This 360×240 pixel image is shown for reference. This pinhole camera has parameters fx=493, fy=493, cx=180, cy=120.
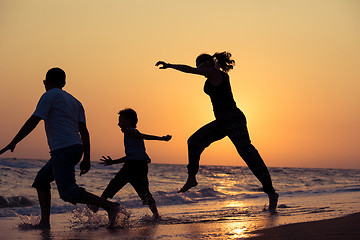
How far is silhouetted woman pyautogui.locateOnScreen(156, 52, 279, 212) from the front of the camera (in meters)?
5.91

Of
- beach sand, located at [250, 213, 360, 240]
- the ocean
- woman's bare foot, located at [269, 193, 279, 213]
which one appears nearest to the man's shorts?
the ocean

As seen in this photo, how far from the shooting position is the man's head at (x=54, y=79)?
5219mm

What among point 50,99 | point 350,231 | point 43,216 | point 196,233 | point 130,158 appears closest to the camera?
point 350,231

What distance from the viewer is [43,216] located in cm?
580

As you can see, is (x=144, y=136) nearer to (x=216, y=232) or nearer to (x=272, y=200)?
(x=272, y=200)

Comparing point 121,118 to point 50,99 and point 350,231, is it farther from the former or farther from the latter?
point 350,231

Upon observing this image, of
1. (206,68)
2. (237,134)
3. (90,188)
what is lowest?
(90,188)

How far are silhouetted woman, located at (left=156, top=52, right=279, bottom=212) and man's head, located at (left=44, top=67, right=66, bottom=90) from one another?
4.97ft

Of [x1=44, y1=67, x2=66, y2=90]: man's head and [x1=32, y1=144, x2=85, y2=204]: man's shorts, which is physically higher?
[x1=44, y1=67, x2=66, y2=90]: man's head

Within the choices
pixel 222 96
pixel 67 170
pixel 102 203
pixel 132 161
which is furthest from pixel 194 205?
pixel 67 170

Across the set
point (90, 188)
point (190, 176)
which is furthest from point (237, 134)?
point (90, 188)

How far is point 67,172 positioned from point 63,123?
504 mm

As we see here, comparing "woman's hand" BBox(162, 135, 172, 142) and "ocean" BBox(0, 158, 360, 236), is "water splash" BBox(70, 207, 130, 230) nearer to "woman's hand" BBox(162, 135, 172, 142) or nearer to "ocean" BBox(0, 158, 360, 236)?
"ocean" BBox(0, 158, 360, 236)

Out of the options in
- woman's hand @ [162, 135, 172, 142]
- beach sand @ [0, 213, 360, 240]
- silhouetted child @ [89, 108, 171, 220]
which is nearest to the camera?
beach sand @ [0, 213, 360, 240]
